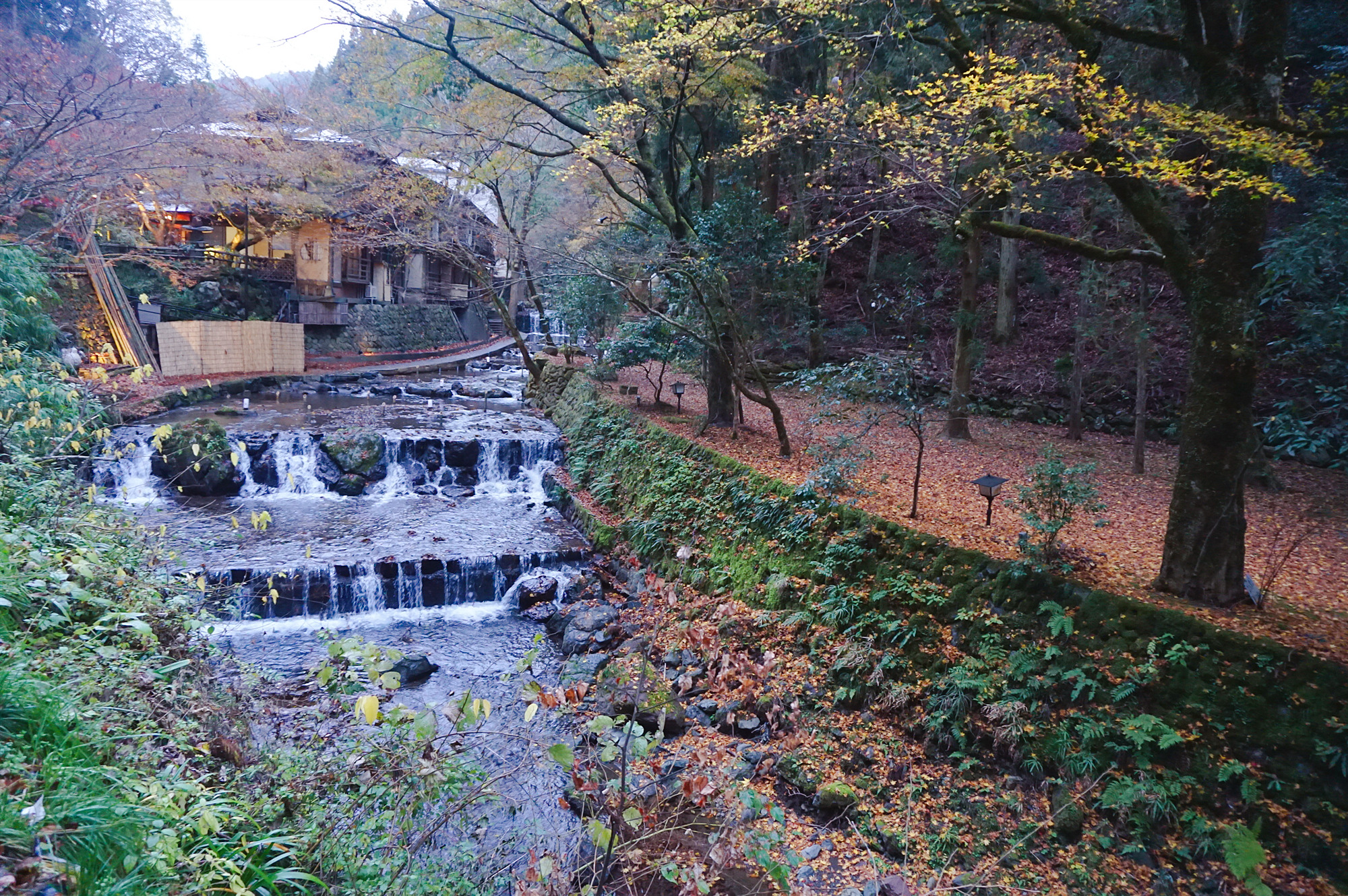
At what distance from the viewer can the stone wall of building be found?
27.9 metres

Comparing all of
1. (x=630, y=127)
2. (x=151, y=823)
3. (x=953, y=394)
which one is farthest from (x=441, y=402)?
(x=151, y=823)

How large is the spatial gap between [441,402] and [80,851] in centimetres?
2110

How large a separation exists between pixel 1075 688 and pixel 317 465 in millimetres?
15881

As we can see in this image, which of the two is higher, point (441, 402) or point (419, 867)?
point (441, 402)

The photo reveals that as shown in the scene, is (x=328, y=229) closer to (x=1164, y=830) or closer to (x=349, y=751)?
(x=349, y=751)

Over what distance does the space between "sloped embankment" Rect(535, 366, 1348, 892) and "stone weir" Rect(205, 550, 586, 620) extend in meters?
4.62

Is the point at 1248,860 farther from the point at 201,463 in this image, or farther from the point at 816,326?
the point at 201,463

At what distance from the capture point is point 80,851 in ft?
8.71

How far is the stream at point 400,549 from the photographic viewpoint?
777 centimetres

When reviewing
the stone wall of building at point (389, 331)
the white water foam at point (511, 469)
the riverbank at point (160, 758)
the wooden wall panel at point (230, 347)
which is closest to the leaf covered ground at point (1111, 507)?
the white water foam at point (511, 469)

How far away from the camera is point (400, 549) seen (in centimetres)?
1206

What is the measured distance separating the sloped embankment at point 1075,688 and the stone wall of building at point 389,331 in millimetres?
25082

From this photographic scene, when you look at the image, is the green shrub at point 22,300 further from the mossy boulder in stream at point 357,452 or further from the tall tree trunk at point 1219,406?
the tall tree trunk at point 1219,406

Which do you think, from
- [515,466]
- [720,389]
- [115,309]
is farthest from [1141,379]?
[115,309]
